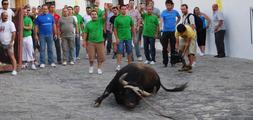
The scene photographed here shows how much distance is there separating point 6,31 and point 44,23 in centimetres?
173

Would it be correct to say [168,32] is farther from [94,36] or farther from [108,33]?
[108,33]

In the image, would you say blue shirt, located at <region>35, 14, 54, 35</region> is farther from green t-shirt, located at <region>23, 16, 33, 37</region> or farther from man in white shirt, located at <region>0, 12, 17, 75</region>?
man in white shirt, located at <region>0, 12, 17, 75</region>

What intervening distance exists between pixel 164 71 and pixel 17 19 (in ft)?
14.3

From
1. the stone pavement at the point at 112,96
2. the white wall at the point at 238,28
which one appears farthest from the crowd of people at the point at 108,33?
the stone pavement at the point at 112,96

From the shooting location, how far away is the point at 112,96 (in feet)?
33.9

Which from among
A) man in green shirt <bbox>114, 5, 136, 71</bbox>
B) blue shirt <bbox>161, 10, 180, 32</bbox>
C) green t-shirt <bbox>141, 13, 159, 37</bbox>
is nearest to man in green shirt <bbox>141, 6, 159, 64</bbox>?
green t-shirt <bbox>141, 13, 159, 37</bbox>

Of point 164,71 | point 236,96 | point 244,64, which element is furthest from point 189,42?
point 236,96

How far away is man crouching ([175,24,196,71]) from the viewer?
1330 cm

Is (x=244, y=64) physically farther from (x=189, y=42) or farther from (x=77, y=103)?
(x=77, y=103)

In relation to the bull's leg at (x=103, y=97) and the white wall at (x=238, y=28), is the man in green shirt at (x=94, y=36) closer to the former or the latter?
the bull's leg at (x=103, y=97)

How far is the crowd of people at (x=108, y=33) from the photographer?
45.2 ft

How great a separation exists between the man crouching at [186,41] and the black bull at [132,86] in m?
2.99

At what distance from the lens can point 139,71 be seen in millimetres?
9906

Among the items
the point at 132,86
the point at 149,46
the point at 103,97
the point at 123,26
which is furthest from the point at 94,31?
the point at 132,86
